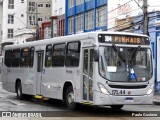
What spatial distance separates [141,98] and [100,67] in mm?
1856

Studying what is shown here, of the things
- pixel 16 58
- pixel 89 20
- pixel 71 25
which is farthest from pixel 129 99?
pixel 71 25

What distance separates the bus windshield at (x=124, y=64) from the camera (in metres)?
14.1

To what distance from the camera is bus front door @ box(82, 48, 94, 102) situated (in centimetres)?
1454

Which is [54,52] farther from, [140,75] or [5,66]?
[5,66]

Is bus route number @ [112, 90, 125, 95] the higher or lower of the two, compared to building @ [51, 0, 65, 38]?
lower

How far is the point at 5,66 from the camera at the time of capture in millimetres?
23688

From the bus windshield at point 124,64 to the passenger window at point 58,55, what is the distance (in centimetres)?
288

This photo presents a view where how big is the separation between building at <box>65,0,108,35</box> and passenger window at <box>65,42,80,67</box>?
24.3 meters

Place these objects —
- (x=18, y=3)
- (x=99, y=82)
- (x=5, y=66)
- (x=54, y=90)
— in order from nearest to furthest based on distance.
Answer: (x=99, y=82) → (x=54, y=90) → (x=5, y=66) → (x=18, y=3)

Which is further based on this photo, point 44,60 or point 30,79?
point 30,79

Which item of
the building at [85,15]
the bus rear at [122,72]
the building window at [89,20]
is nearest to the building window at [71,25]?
the building at [85,15]

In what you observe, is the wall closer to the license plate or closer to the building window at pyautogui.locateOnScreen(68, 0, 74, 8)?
the building window at pyautogui.locateOnScreen(68, 0, 74, 8)

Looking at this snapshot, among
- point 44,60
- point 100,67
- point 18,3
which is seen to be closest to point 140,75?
point 100,67

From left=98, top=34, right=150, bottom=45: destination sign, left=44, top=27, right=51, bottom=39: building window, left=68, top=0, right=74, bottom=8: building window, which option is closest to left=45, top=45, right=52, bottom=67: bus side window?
left=98, top=34, right=150, bottom=45: destination sign
